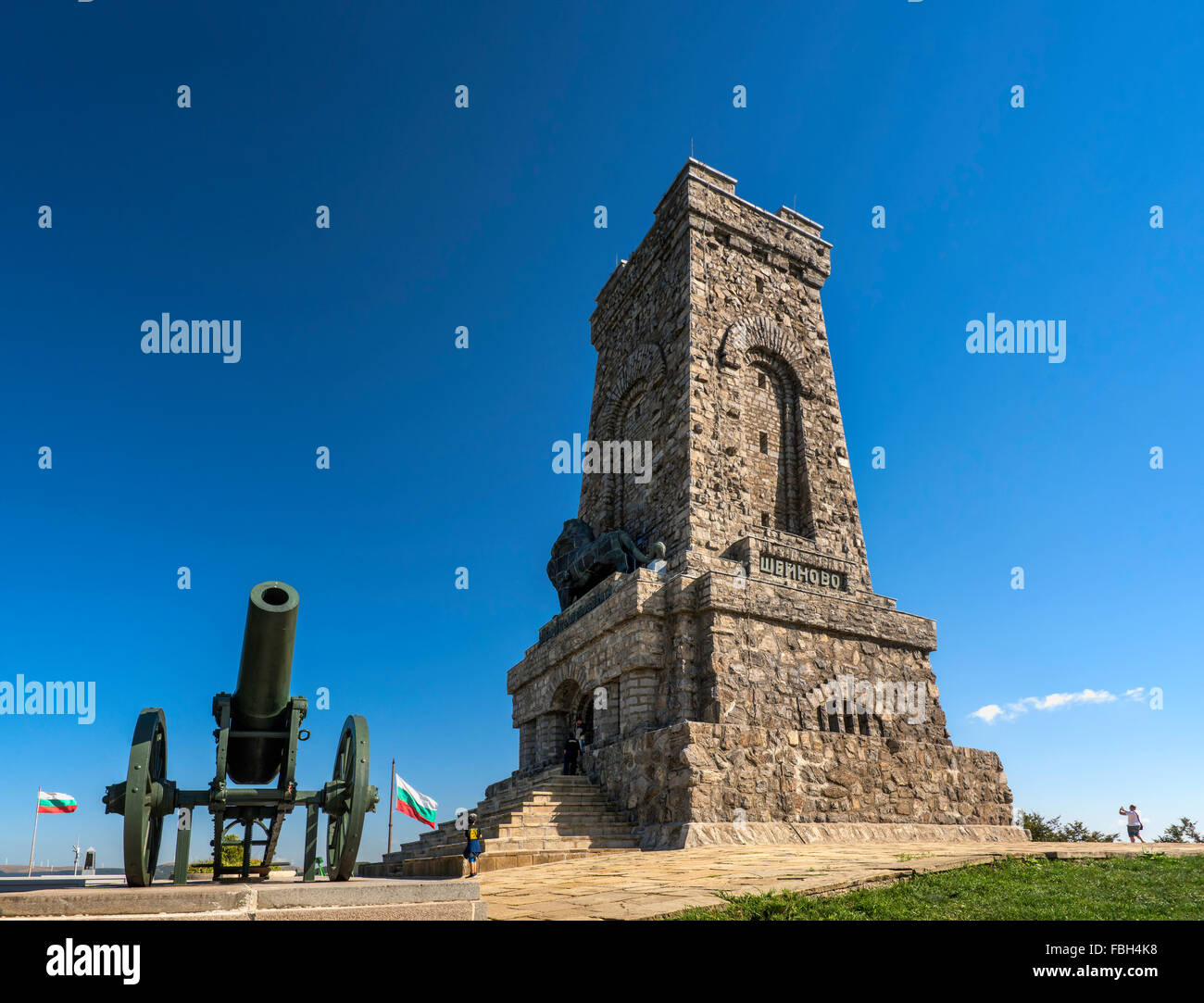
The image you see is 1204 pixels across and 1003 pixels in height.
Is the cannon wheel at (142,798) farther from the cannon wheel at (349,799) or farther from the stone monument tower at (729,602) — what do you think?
the stone monument tower at (729,602)

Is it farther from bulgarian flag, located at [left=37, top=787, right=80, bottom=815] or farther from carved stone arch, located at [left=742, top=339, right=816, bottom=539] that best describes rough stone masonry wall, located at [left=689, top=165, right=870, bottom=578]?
bulgarian flag, located at [left=37, top=787, right=80, bottom=815]

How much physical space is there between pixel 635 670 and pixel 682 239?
11.3 m

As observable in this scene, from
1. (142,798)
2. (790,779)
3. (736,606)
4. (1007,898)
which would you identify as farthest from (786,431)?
(142,798)

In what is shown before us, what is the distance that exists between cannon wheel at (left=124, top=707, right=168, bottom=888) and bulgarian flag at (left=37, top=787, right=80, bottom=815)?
653 inches

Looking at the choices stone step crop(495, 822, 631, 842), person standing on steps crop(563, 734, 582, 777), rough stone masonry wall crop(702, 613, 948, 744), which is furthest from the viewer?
person standing on steps crop(563, 734, 582, 777)

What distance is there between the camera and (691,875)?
8.05m

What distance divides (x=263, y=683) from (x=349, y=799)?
128 centimetres

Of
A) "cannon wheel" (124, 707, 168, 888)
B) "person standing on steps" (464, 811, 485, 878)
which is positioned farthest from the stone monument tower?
"cannon wheel" (124, 707, 168, 888)

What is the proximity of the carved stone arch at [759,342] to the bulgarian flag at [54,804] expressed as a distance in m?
19.1

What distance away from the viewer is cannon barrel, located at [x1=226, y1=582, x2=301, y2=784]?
6547mm

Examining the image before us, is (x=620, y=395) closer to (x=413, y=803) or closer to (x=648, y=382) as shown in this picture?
(x=648, y=382)

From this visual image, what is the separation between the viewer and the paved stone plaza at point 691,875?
20.7 ft
